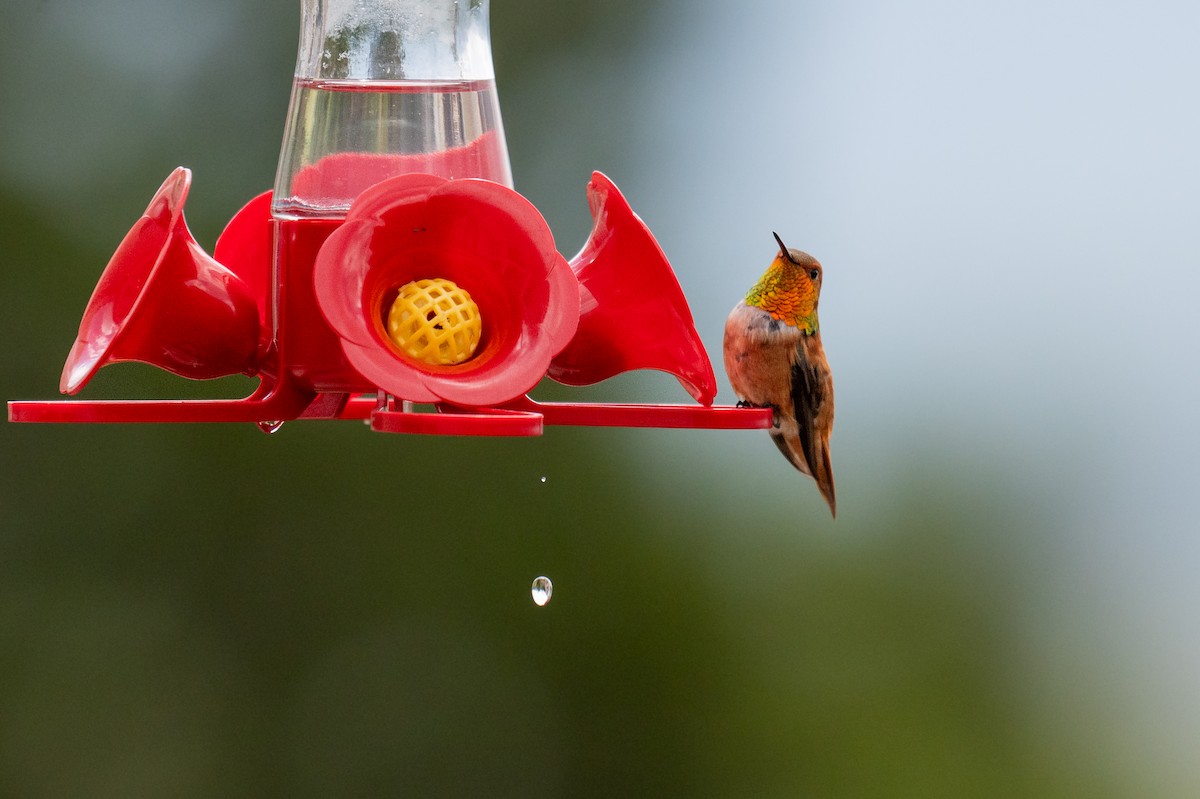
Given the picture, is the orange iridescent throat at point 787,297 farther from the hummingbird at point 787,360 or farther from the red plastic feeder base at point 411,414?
the red plastic feeder base at point 411,414

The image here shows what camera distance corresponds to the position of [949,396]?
18.1ft

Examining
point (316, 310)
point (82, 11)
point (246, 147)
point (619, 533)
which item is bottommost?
point (619, 533)

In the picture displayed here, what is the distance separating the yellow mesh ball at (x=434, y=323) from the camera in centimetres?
173

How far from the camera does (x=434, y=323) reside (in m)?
1.74

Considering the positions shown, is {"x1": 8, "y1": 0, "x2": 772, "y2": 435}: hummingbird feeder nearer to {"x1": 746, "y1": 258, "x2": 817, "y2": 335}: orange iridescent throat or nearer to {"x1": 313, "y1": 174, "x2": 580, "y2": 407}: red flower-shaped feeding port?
{"x1": 313, "y1": 174, "x2": 580, "y2": 407}: red flower-shaped feeding port

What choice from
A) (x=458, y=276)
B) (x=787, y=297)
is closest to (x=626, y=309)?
(x=458, y=276)

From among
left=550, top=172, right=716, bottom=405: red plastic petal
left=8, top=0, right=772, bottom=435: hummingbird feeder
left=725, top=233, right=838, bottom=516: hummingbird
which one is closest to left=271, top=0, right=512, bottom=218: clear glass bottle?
left=8, top=0, right=772, bottom=435: hummingbird feeder

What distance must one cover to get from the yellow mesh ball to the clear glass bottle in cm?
25

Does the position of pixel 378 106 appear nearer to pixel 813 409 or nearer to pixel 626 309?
pixel 626 309

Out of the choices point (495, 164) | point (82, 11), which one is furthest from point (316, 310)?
point (82, 11)

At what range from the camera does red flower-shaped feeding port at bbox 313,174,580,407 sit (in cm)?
163

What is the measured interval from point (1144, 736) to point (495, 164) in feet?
15.0

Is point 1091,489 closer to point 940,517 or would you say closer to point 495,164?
point 940,517

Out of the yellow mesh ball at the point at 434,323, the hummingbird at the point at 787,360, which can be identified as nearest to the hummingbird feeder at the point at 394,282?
the yellow mesh ball at the point at 434,323
